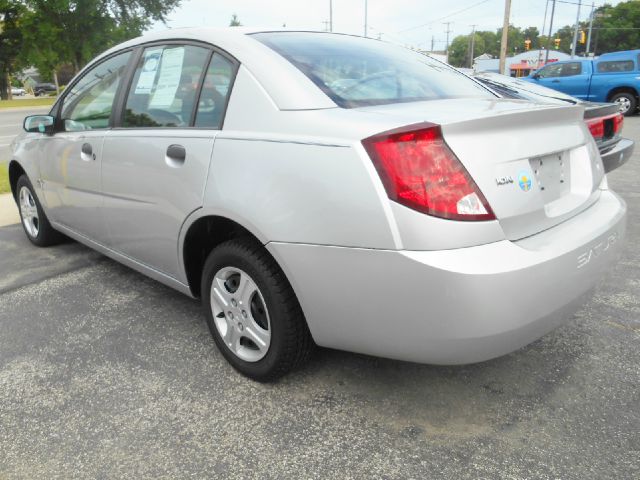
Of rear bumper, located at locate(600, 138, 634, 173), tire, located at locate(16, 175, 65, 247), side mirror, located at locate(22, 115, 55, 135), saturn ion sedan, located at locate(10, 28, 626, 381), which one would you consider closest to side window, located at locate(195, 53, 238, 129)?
saturn ion sedan, located at locate(10, 28, 626, 381)

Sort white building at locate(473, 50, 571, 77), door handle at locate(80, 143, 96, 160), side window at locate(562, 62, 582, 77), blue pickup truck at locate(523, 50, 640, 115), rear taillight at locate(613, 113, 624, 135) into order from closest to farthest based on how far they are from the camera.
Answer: door handle at locate(80, 143, 96, 160), rear taillight at locate(613, 113, 624, 135), blue pickup truck at locate(523, 50, 640, 115), side window at locate(562, 62, 582, 77), white building at locate(473, 50, 571, 77)

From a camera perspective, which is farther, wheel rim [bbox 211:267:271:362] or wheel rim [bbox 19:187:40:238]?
wheel rim [bbox 19:187:40:238]

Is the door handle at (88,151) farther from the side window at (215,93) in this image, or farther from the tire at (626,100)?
the tire at (626,100)

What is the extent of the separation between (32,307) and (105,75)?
150cm

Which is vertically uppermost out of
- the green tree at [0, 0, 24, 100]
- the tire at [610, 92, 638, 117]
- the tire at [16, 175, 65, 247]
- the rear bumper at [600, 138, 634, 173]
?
the green tree at [0, 0, 24, 100]

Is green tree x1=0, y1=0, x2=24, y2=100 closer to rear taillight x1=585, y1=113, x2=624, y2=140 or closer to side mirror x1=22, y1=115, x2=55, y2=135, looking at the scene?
side mirror x1=22, y1=115, x2=55, y2=135

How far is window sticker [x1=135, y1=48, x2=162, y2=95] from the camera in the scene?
2.91 metres

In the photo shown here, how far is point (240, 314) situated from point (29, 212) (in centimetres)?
302

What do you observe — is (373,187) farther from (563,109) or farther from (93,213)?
(93,213)

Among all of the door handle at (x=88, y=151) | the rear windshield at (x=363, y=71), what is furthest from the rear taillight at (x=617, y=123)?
the door handle at (x=88, y=151)

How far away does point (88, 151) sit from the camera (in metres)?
3.22

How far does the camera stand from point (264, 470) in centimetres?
188

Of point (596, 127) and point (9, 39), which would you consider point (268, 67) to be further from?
point (9, 39)

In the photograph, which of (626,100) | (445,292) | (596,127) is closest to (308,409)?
(445,292)
